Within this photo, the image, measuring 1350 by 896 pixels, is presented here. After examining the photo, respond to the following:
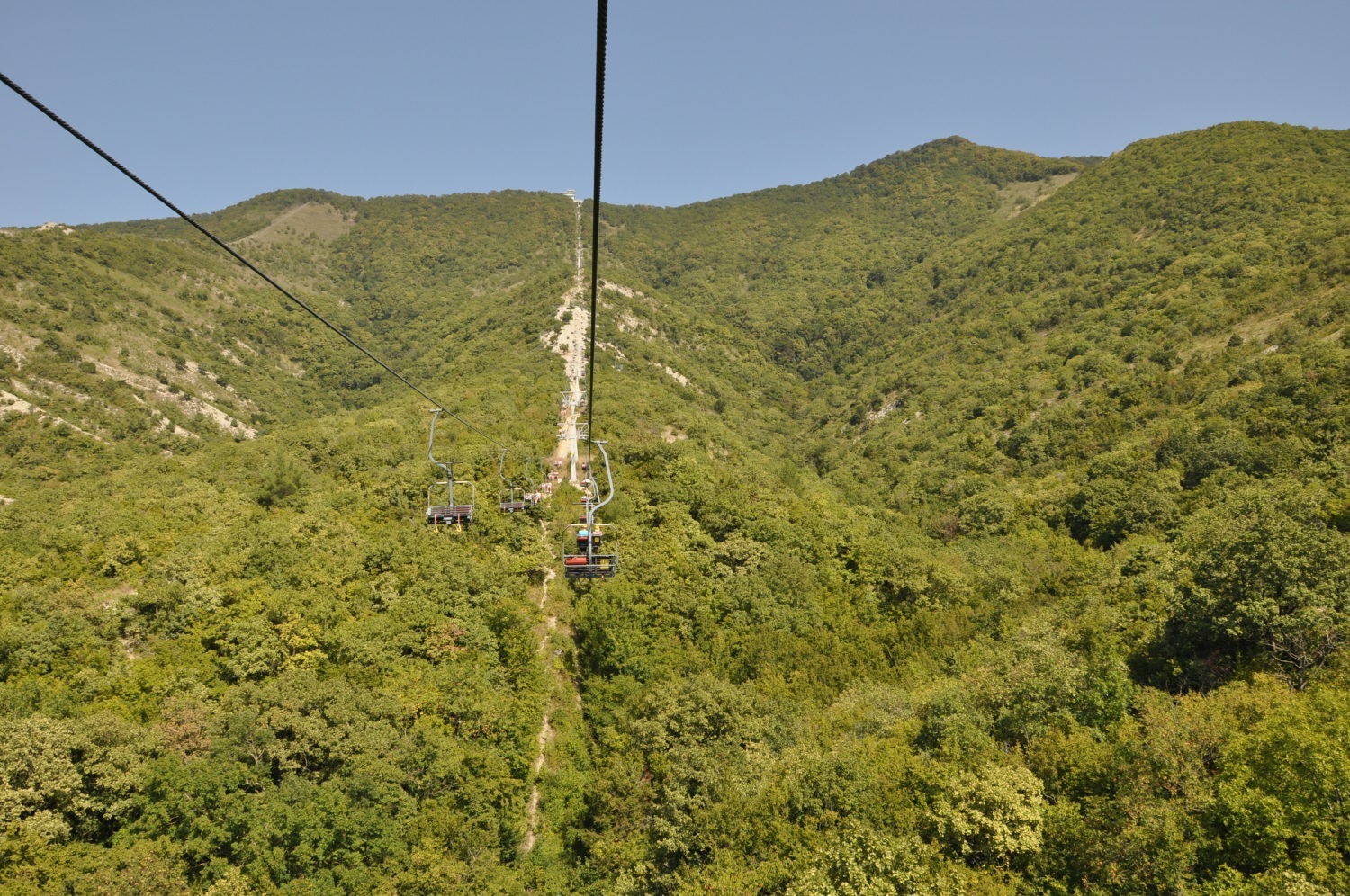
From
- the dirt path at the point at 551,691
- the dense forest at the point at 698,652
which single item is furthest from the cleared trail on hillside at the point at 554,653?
the dense forest at the point at 698,652

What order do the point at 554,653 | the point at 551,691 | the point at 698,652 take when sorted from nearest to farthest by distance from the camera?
the point at 551,691, the point at 698,652, the point at 554,653

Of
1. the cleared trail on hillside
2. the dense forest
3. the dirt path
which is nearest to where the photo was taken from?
the dense forest

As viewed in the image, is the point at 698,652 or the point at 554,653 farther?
the point at 554,653

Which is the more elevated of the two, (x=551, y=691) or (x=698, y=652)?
(x=698, y=652)

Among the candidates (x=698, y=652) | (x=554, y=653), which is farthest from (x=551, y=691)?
(x=698, y=652)

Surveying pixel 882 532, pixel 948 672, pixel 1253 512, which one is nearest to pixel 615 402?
pixel 882 532

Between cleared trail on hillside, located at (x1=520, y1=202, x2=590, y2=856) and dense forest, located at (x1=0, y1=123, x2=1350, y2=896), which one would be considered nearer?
dense forest, located at (x1=0, y1=123, x2=1350, y2=896)

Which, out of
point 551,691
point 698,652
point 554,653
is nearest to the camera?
point 551,691

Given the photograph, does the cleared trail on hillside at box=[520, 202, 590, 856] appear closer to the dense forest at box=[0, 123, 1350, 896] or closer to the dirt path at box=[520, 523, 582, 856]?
the dirt path at box=[520, 523, 582, 856]

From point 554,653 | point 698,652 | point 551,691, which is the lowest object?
point 551,691

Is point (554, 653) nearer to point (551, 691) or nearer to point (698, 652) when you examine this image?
point (551, 691)

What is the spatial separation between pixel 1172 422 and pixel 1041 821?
6838 cm

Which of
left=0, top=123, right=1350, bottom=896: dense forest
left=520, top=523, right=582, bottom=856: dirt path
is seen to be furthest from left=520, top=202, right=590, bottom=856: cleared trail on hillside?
left=0, top=123, right=1350, bottom=896: dense forest

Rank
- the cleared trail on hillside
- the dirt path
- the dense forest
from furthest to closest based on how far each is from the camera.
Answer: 1. the cleared trail on hillside
2. the dirt path
3. the dense forest
